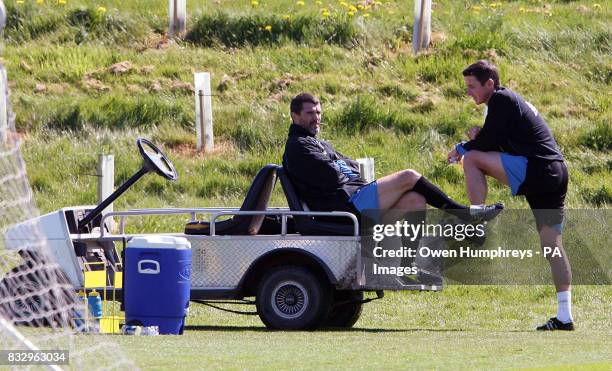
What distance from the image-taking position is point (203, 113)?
52.5 feet

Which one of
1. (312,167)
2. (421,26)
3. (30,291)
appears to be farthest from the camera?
(421,26)

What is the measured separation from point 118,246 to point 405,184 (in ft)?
11.5

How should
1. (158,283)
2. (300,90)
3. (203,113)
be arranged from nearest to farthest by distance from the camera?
(158,283) → (203,113) → (300,90)

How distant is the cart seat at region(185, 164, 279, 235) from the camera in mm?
10031

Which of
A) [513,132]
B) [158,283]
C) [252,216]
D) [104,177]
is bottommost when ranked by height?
[158,283]

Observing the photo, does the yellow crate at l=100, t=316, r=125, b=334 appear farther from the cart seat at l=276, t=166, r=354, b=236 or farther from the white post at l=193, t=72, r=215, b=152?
the white post at l=193, t=72, r=215, b=152

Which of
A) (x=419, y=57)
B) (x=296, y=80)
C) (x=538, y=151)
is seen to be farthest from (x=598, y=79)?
(x=538, y=151)

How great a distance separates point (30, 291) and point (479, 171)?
329cm

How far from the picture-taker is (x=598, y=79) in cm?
1800

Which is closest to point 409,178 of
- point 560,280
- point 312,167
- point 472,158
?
point 472,158

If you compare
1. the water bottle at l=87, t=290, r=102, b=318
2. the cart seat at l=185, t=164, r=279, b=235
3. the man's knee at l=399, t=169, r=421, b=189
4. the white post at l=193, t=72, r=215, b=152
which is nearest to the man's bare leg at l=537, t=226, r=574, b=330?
the man's knee at l=399, t=169, r=421, b=189

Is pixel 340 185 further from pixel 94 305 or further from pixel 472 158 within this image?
pixel 94 305

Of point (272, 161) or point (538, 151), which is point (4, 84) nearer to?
point (538, 151)

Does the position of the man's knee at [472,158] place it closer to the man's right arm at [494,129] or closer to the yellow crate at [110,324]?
the man's right arm at [494,129]
